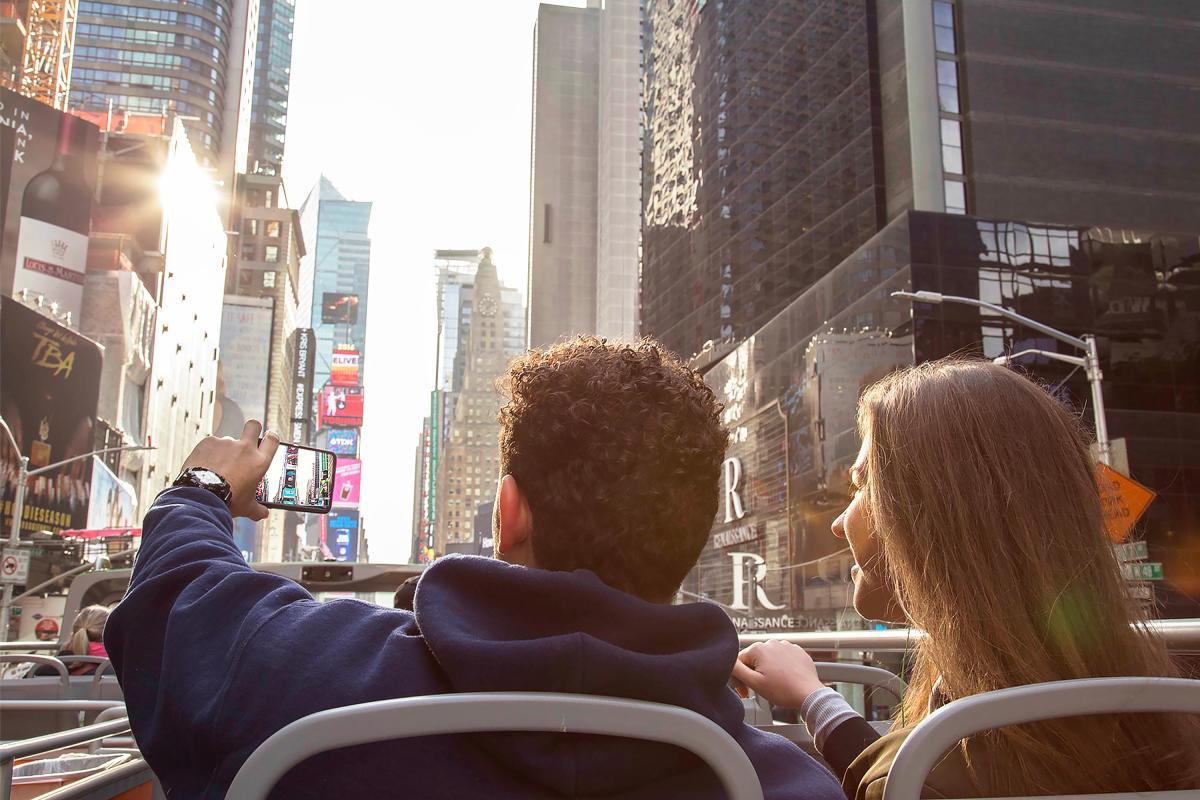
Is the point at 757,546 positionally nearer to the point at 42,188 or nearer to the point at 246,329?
the point at 42,188

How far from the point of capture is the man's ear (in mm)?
1737

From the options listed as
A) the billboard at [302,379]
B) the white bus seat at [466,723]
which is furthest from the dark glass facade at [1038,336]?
the billboard at [302,379]

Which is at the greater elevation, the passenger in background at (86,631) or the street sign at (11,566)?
the street sign at (11,566)

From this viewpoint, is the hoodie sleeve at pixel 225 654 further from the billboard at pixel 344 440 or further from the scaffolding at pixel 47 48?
the billboard at pixel 344 440

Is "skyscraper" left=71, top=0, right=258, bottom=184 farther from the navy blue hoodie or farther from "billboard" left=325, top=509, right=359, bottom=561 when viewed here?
the navy blue hoodie

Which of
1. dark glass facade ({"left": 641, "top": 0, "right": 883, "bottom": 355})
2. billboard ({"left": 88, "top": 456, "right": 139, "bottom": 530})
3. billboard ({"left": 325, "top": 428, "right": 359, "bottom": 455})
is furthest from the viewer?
billboard ({"left": 325, "top": 428, "right": 359, "bottom": 455})

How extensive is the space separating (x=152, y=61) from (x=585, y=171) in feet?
197

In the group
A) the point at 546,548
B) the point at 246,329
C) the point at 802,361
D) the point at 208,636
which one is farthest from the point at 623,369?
the point at 246,329

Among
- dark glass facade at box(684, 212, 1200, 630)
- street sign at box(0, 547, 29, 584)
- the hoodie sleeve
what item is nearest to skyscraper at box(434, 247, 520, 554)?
dark glass facade at box(684, 212, 1200, 630)

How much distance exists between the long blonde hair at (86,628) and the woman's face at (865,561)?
6.21 metres

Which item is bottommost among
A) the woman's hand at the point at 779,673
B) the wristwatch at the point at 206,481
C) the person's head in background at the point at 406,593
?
the woman's hand at the point at 779,673

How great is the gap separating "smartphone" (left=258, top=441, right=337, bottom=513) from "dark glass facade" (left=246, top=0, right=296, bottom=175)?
563 ft

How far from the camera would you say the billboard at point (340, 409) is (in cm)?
16988

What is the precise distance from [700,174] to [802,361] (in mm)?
31465
